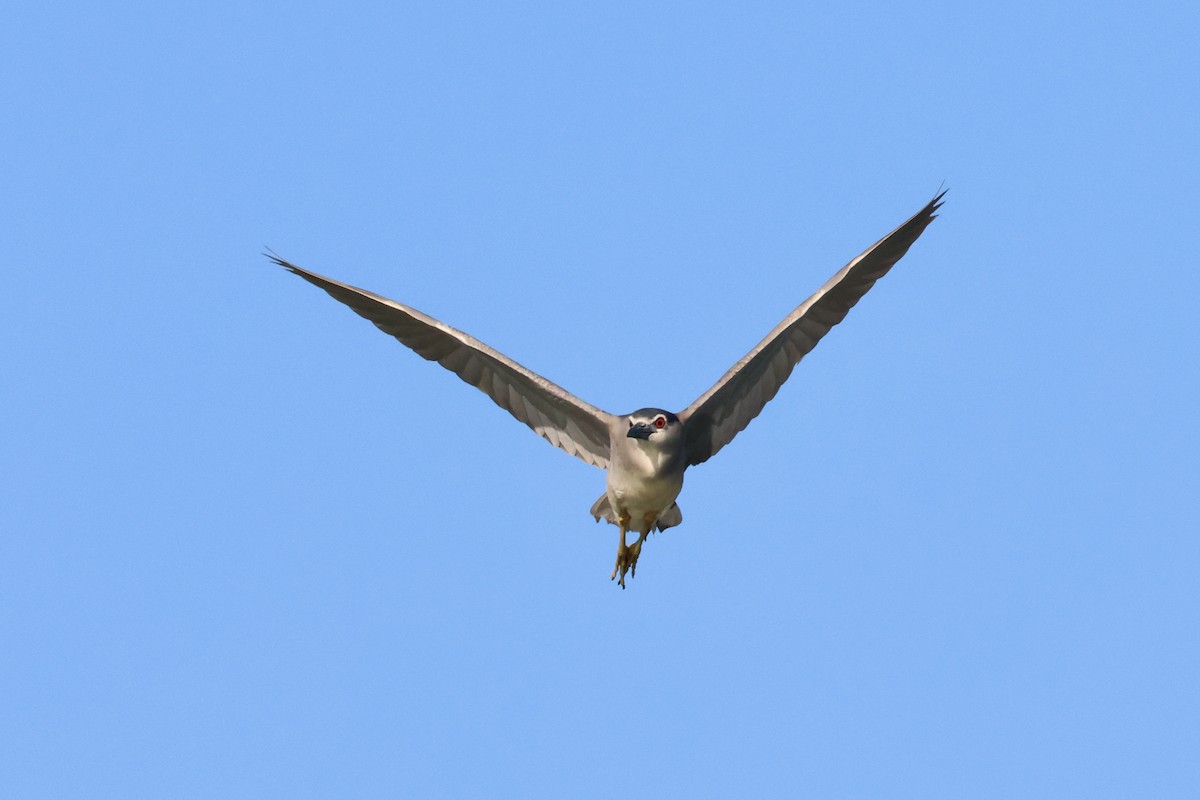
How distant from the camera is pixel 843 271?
65.0 feet

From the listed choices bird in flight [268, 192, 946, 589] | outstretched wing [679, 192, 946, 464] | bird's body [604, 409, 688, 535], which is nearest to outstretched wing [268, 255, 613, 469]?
bird in flight [268, 192, 946, 589]

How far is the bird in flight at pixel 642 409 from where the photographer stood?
19.8 metres

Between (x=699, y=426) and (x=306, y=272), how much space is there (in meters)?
4.50

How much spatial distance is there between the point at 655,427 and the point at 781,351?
5.88 ft

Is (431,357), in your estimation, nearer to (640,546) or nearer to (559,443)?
(559,443)

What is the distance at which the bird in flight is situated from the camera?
19.8 metres

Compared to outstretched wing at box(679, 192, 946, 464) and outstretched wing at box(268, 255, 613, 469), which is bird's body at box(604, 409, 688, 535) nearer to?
outstretched wing at box(679, 192, 946, 464)

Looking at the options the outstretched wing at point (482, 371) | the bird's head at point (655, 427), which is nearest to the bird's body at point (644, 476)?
the bird's head at point (655, 427)

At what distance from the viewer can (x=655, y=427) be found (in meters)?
19.5

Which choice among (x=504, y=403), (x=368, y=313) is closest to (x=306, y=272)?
(x=368, y=313)

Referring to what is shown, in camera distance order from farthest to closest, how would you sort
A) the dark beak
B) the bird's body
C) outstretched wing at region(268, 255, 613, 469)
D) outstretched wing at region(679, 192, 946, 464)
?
outstretched wing at region(268, 255, 613, 469) < outstretched wing at region(679, 192, 946, 464) < the bird's body < the dark beak

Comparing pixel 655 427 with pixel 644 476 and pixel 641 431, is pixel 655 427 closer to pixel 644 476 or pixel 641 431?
pixel 641 431

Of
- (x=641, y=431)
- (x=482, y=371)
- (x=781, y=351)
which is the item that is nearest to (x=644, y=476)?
(x=641, y=431)

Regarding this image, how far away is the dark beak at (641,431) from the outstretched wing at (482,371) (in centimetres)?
134
